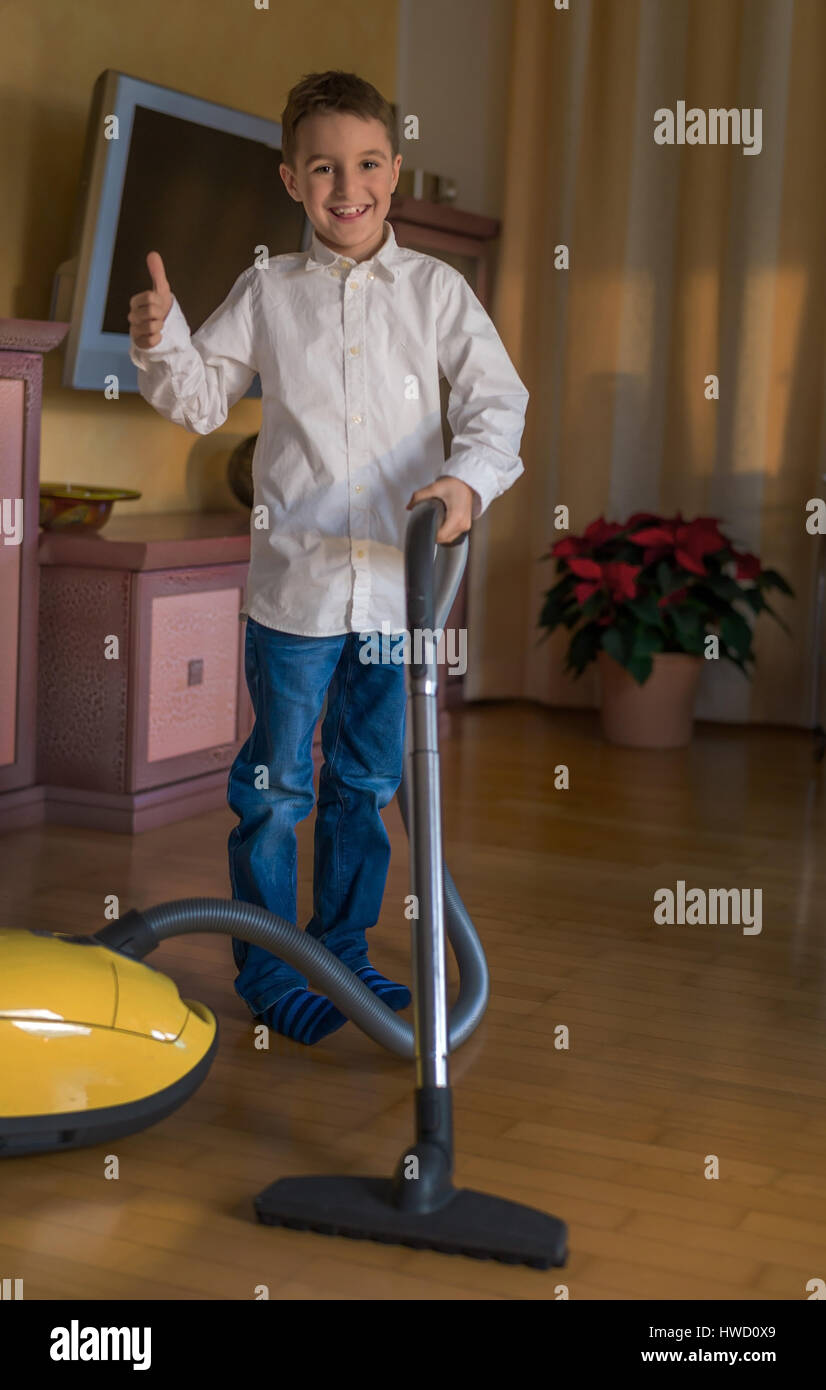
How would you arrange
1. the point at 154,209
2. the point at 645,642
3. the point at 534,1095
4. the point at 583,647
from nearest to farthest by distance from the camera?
1. the point at 534,1095
2. the point at 154,209
3. the point at 645,642
4. the point at 583,647

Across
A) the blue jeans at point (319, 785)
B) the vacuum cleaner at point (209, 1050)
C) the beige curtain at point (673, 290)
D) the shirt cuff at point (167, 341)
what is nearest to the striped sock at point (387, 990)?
the blue jeans at point (319, 785)

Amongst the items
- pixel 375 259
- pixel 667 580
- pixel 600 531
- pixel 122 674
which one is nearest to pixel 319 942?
pixel 375 259

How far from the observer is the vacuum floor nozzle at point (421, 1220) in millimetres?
1270

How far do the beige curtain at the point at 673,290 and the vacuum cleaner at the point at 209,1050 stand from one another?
8.87ft

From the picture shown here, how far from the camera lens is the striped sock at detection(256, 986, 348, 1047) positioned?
177 cm

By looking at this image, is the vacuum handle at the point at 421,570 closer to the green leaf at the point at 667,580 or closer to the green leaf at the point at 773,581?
the green leaf at the point at 667,580

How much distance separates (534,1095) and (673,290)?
114 inches

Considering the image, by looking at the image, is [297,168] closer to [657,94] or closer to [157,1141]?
[157,1141]

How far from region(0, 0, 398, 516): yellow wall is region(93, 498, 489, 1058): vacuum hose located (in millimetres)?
1735

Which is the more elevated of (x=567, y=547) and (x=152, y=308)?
(x=152, y=308)

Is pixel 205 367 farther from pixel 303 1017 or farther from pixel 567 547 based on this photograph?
pixel 567 547

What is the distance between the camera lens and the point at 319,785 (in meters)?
1.83

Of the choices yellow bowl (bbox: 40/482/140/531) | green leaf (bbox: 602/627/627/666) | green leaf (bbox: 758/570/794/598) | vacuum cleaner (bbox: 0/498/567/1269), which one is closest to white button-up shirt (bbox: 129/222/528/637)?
vacuum cleaner (bbox: 0/498/567/1269)

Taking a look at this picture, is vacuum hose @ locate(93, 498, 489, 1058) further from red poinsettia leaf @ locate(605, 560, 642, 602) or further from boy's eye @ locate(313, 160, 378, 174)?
red poinsettia leaf @ locate(605, 560, 642, 602)
